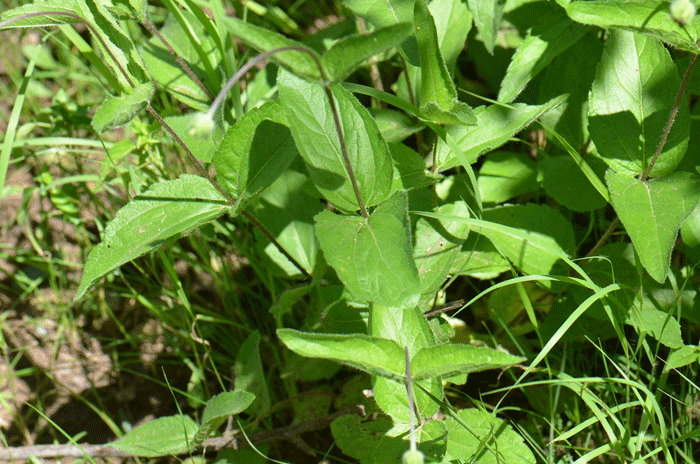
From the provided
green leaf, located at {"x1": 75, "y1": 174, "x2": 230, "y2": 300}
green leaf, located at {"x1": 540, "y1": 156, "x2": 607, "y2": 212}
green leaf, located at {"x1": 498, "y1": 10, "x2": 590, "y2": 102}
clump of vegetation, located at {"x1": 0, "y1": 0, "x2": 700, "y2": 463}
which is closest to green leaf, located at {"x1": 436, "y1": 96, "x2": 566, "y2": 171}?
clump of vegetation, located at {"x1": 0, "y1": 0, "x2": 700, "y2": 463}

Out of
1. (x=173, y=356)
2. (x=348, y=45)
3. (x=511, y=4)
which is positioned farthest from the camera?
(x=173, y=356)

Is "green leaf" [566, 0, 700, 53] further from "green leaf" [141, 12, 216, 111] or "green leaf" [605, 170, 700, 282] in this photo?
"green leaf" [141, 12, 216, 111]

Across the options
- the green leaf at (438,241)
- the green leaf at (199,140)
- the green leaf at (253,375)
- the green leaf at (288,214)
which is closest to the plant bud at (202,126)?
the green leaf at (199,140)

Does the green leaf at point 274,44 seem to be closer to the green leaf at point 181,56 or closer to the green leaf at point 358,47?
the green leaf at point 358,47

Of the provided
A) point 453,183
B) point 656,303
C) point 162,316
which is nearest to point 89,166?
point 162,316

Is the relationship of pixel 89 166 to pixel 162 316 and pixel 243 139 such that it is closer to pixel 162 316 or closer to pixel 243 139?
pixel 162 316
